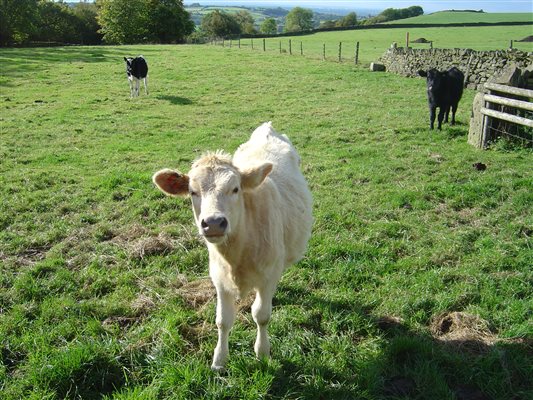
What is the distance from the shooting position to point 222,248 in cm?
360

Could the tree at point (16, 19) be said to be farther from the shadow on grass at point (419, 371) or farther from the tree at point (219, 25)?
the shadow on grass at point (419, 371)

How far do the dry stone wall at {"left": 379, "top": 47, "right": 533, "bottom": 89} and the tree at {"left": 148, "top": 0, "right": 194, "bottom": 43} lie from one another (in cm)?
4914

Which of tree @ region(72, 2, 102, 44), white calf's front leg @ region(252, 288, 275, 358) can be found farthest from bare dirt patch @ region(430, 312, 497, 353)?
tree @ region(72, 2, 102, 44)

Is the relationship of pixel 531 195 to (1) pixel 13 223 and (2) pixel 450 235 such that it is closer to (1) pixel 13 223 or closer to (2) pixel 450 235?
(2) pixel 450 235

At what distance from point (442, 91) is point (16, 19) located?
5760 centimetres

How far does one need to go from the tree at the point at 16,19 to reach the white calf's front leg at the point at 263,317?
61538 mm

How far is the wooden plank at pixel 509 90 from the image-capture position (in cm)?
913

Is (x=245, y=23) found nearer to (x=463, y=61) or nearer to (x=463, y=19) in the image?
(x=463, y=19)

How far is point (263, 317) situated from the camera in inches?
149

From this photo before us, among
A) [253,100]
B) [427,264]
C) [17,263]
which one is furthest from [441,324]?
[253,100]

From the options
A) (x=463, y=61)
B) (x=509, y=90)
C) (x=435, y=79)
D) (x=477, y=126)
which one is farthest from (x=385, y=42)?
(x=509, y=90)

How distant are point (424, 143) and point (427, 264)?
585 cm

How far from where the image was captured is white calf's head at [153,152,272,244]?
3.10 metres

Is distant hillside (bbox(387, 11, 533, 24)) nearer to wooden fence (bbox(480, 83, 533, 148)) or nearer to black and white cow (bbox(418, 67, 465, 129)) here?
black and white cow (bbox(418, 67, 465, 129))
